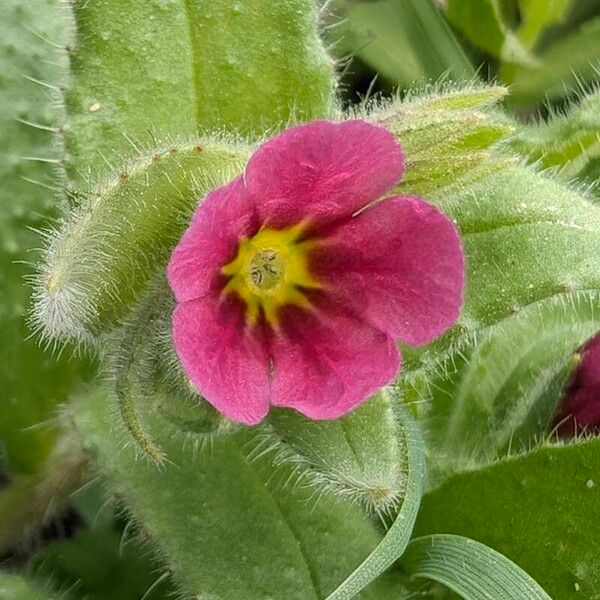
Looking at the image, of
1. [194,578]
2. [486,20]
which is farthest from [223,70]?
[486,20]

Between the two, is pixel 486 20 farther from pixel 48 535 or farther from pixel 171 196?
pixel 48 535

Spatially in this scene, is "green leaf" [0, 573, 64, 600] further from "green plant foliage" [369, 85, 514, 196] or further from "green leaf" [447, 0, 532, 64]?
"green leaf" [447, 0, 532, 64]

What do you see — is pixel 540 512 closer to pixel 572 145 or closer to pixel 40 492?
pixel 572 145

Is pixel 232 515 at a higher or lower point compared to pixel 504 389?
lower

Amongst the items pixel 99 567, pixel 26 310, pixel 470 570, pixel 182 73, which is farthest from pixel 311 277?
pixel 99 567

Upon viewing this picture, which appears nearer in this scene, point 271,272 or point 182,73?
point 271,272

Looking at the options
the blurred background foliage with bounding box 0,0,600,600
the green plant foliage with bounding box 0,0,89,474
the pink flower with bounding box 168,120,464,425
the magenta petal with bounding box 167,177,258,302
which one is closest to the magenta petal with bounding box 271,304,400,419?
the pink flower with bounding box 168,120,464,425
